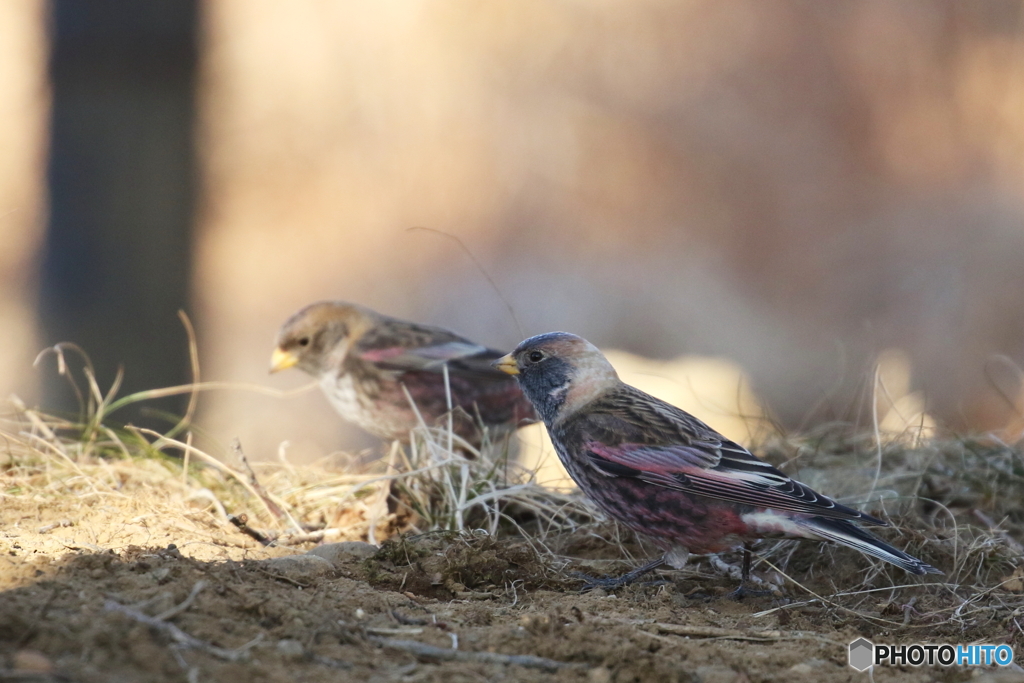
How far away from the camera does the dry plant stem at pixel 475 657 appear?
204 centimetres

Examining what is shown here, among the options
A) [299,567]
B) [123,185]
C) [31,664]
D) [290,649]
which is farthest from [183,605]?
[123,185]

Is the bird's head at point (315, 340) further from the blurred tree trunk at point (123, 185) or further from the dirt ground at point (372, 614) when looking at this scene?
the blurred tree trunk at point (123, 185)

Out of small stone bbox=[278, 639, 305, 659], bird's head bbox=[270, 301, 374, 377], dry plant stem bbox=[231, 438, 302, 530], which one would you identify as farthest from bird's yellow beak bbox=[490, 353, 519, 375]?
small stone bbox=[278, 639, 305, 659]

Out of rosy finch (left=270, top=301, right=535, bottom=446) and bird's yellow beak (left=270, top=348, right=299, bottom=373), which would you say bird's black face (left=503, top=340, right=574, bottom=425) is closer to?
rosy finch (left=270, top=301, right=535, bottom=446)

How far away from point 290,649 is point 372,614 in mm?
373

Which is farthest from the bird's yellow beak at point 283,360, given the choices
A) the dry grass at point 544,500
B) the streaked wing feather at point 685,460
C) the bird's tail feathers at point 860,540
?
the bird's tail feathers at point 860,540

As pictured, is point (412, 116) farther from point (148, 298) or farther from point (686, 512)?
point (686, 512)

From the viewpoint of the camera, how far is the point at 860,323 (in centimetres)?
759

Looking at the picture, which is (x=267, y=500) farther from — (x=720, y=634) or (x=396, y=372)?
(x=720, y=634)

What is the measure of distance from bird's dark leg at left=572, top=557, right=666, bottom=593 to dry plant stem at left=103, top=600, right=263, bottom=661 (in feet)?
4.39

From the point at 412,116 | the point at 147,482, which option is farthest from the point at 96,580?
the point at 412,116

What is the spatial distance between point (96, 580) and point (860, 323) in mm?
6633

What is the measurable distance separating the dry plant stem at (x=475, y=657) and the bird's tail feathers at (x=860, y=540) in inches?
44.3

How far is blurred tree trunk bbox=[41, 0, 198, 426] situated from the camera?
7.23m
